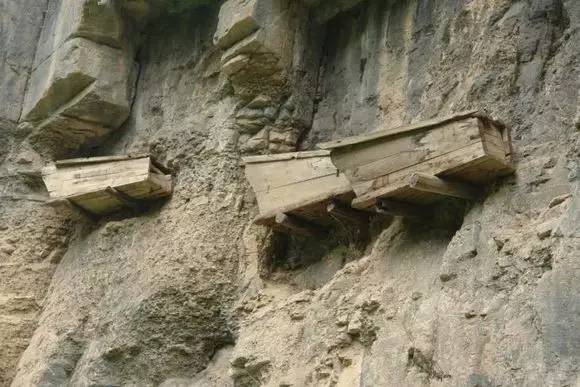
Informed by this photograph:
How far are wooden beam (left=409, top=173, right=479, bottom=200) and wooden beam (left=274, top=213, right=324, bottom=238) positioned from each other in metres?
1.13

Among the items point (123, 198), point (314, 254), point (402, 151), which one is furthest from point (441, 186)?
point (123, 198)

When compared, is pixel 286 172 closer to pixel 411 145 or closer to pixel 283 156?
pixel 283 156

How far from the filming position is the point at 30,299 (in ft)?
22.1

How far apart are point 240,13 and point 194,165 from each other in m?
0.96

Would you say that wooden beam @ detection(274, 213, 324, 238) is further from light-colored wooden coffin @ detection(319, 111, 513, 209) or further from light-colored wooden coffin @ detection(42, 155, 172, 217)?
light-colored wooden coffin @ detection(42, 155, 172, 217)

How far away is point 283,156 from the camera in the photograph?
5219 millimetres

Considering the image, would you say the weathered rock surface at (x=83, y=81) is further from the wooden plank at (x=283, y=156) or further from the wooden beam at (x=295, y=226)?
the wooden beam at (x=295, y=226)

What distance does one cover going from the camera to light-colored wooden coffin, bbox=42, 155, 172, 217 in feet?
19.8

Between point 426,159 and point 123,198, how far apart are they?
2.48m

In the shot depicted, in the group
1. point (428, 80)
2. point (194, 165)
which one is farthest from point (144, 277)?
point (428, 80)

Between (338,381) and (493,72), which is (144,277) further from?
(493,72)

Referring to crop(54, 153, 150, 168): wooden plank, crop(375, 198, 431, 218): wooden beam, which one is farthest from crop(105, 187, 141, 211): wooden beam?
crop(375, 198, 431, 218): wooden beam


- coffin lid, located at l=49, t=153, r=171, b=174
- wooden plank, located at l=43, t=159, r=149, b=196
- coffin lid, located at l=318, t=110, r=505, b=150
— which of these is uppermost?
coffin lid, located at l=49, t=153, r=171, b=174

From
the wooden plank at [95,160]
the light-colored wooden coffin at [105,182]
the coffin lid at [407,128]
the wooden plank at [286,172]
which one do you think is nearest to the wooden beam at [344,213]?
the wooden plank at [286,172]
